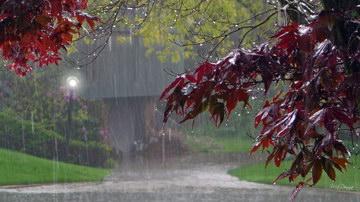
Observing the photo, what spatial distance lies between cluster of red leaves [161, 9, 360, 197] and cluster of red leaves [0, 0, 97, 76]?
64 centimetres

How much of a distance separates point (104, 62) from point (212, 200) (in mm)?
9368

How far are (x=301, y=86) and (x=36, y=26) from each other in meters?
1.14

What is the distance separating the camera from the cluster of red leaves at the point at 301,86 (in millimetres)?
2436

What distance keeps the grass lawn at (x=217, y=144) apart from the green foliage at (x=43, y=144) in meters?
4.18

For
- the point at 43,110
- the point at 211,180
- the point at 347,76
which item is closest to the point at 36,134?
the point at 43,110

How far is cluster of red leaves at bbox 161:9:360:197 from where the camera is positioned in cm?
244

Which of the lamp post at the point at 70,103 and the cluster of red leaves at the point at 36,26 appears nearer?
the cluster of red leaves at the point at 36,26

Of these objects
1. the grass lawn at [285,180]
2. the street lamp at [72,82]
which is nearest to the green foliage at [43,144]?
the street lamp at [72,82]

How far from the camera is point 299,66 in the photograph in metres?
2.74

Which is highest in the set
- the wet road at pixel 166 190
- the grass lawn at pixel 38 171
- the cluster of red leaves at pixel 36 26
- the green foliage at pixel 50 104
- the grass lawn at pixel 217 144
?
the green foliage at pixel 50 104

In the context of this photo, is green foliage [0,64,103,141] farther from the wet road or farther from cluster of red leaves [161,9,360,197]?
cluster of red leaves [161,9,360,197]

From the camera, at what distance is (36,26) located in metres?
3.10

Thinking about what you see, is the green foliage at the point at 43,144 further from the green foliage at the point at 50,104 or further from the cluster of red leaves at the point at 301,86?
the cluster of red leaves at the point at 301,86

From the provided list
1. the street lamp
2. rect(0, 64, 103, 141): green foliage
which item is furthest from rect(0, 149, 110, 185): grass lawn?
the street lamp
